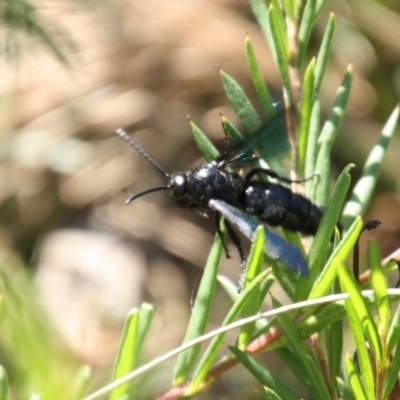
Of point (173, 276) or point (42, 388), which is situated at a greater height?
point (42, 388)

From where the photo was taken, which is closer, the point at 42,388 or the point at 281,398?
the point at 42,388

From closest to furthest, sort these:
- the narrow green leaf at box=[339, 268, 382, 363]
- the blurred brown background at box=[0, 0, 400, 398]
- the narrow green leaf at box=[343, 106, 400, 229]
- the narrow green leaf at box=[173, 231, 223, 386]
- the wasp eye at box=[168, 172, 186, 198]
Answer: the narrow green leaf at box=[339, 268, 382, 363], the narrow green leaf at box=[173, 231, 223, 386], the narrow green leaf at box=[343, 106, 400, 229], the wasp eye at box=[168, 172, 186, 198], the blurred brown background at box=[0, 0, 400, 398]

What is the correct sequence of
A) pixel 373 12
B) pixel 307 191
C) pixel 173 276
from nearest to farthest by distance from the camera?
pixel 307 191 < pixel 373 12 < pixel 173 276

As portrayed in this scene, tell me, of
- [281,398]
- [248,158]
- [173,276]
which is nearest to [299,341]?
[281,398]

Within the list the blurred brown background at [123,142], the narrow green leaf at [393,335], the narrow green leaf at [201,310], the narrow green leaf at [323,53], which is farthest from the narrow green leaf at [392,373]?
the blurred brown background at [123,142]

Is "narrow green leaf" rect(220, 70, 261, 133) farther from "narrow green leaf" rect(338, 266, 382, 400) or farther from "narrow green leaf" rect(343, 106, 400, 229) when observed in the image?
"narrow green leaf" rect(338, 266, 382, 400)

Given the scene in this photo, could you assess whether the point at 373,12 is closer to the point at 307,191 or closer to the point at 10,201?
the point at 10,201

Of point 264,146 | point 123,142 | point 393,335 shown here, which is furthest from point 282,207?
point 123,142

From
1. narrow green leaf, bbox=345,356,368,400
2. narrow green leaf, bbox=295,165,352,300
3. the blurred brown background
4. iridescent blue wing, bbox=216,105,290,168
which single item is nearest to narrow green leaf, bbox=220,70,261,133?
iridescent blue wing, bbox=216,105,290,168
